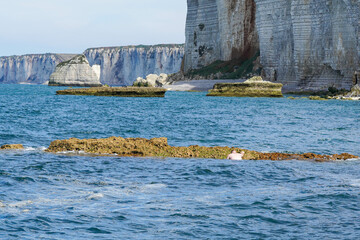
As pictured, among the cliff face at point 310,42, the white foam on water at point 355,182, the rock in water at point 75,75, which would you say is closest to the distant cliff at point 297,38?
the cliff face at point 310,42

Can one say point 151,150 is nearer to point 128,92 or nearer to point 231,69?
point 128,92

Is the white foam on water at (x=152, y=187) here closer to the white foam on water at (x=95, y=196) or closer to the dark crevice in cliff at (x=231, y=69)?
the white foam on water at (x=95, y=196)

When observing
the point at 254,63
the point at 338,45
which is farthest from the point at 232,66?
the point at 338,45

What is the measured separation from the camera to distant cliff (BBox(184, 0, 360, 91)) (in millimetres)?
73562

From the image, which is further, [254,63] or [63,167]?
[254,63]

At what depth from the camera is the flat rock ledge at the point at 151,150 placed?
17.8 meters

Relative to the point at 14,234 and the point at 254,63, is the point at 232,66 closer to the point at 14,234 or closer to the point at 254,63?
the point at 254,63

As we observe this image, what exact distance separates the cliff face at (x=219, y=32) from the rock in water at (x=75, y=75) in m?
57.2

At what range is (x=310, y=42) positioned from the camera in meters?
82.8

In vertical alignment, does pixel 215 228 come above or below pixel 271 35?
below

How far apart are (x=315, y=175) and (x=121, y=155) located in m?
6.27

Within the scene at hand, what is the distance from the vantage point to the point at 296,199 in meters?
11.6

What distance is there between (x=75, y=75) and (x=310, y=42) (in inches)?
4480

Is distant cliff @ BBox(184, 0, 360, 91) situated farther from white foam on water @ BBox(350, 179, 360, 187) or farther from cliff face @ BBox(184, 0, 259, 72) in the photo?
white foam on water @ BBox(350, 179, 360, 187)
